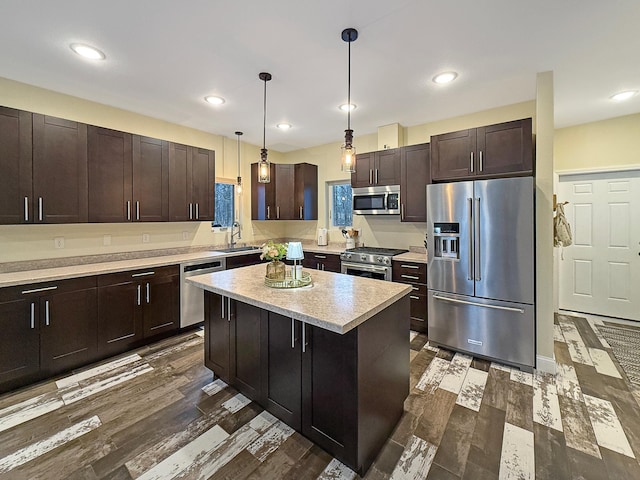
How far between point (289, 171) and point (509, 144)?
3.34 m

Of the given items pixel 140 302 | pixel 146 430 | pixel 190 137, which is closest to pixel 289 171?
pixel 190 137

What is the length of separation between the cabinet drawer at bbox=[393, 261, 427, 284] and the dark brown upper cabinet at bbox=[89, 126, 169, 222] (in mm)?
3058

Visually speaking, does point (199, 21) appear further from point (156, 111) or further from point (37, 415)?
point (37, 415)

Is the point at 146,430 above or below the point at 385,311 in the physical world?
below

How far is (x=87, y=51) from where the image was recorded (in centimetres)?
234

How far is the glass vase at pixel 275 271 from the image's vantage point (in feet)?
7.47

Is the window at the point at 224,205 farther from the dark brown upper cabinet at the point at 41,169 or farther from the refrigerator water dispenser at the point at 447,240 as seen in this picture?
the refrigerator water dispenser at the point at 447,240

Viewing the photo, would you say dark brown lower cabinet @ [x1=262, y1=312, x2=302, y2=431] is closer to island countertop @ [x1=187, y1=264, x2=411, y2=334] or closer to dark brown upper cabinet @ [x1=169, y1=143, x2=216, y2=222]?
island countertop @ [x1=187, y1=264, x2=411, y2=334]

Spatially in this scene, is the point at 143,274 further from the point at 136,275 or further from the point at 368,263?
the point at 368,263

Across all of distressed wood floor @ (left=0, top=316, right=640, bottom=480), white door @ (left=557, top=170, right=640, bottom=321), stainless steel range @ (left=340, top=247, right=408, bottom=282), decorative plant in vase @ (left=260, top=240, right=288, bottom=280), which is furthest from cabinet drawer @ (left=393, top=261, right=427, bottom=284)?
white door @ (left=557, top=170, right=640, bottom=321)

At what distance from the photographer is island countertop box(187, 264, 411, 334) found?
1.57m

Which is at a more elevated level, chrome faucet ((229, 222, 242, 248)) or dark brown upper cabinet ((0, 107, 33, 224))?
dark brown upper cabinet ((0, 107, 33, 224))

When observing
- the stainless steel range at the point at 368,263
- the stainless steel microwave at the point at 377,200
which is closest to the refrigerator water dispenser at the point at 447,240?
the stainless steel range at the point at 368,263

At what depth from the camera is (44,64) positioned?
8.29ft
